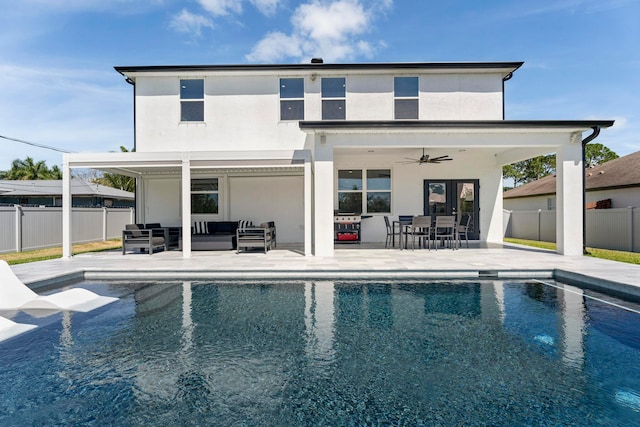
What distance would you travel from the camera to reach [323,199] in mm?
9109

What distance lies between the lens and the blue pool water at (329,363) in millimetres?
2506

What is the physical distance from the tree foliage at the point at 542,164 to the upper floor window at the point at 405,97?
76.8ft

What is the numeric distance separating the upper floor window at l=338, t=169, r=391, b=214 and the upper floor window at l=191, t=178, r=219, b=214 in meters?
4.59

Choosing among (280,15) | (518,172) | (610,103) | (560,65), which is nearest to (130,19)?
(280,15)

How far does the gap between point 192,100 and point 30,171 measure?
30.7 metres

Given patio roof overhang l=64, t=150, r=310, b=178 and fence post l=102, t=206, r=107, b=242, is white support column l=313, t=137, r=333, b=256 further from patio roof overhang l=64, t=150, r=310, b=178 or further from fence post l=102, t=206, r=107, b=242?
fence post l=102, t=206, r=107, b=242

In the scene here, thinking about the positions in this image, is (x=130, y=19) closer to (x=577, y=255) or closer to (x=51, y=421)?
(x=51, y=421)

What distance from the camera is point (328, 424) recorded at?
7.74 feet

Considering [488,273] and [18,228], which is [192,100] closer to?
[18,228]

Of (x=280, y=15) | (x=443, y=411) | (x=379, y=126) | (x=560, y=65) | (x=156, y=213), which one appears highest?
(x=280, y=15)

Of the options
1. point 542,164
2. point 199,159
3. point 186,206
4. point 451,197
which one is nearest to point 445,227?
point 451,197

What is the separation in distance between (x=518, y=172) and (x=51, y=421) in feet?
133

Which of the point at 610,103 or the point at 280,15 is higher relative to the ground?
the point at 280,15

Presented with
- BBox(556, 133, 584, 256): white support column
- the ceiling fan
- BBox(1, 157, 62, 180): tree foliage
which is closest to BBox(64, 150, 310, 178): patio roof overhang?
the ceiling fan
